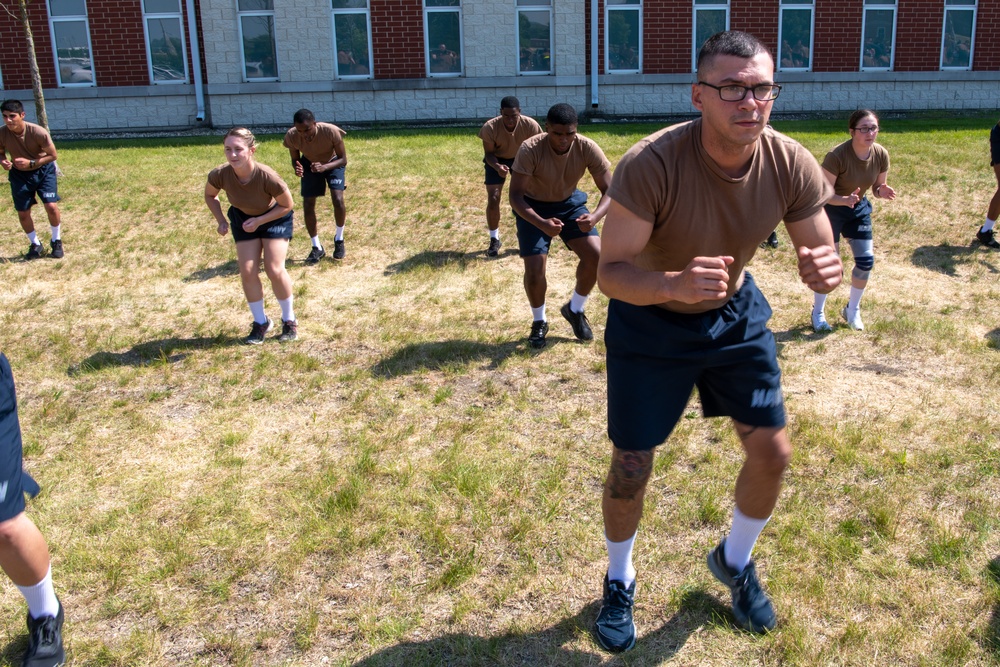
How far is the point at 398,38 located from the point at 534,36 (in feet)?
10.4

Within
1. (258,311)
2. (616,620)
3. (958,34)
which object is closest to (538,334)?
(258,311)

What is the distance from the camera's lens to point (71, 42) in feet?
65.5

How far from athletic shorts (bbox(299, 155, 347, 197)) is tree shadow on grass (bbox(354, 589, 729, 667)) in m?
7.98

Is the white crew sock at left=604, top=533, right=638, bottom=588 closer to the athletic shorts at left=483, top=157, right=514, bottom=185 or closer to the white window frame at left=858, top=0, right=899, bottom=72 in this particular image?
the athletic shorts at left=483, top=157, right=514, bottom=185

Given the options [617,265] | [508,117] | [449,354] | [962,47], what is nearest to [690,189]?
[617,265]

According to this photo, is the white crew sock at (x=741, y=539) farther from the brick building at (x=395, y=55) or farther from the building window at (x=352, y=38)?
the building window at (x=352, y=38)

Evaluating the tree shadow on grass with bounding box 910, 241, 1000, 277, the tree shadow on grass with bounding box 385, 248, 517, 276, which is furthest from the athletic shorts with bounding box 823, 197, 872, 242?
the tree shadow on grass with bounding box 385, 248, 517, 276

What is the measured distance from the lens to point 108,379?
700 cm

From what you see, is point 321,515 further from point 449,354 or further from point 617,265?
point 449,354

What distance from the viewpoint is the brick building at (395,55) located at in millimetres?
19859

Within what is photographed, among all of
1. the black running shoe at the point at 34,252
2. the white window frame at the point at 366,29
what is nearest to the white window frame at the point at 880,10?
the white window frame at the point at 366,29

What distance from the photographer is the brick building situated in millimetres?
19859

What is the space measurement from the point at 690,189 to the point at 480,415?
3.19 m

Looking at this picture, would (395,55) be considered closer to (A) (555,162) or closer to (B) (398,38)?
(B) (398,38)
